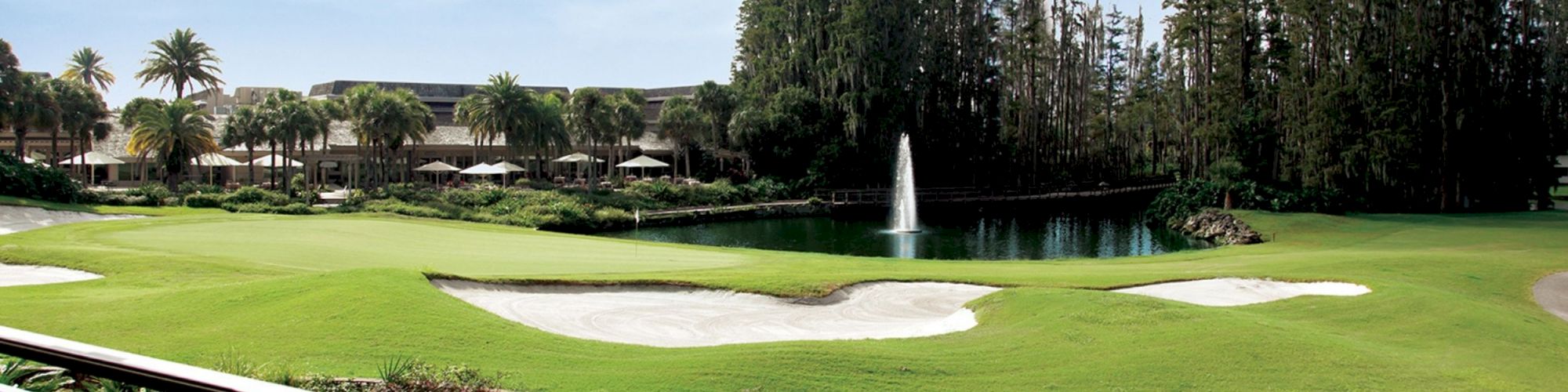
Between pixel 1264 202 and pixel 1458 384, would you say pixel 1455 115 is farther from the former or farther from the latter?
pixel 1458 384

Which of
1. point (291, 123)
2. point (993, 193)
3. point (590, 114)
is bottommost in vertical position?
point (993, 193)

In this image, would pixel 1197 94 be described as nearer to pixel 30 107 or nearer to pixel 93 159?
pixel 30 107

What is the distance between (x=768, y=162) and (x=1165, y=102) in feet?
130

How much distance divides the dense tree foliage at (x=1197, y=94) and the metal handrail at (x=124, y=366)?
160 ft

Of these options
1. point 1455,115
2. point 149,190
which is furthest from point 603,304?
point 1455,115

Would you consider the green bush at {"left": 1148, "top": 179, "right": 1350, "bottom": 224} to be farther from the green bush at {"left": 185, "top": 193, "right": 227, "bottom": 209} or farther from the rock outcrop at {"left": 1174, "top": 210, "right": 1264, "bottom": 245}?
the green bush at {"left": 185, "top": 193, "right": 227, "bottom": 209}

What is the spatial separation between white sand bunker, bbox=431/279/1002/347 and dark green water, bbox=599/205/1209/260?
15.7 meters

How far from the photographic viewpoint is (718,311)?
50.5 feet

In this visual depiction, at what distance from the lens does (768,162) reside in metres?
64.7

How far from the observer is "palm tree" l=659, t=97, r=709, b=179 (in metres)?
63.7

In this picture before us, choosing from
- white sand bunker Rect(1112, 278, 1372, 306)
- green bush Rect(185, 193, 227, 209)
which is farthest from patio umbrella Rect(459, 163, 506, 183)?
white sand bunker Rect(1112, 278, 1372, 306)

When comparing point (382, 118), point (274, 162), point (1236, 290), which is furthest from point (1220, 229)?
point (274, 162)

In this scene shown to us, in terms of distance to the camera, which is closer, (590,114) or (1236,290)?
(1236,290)

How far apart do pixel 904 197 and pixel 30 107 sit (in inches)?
1646
